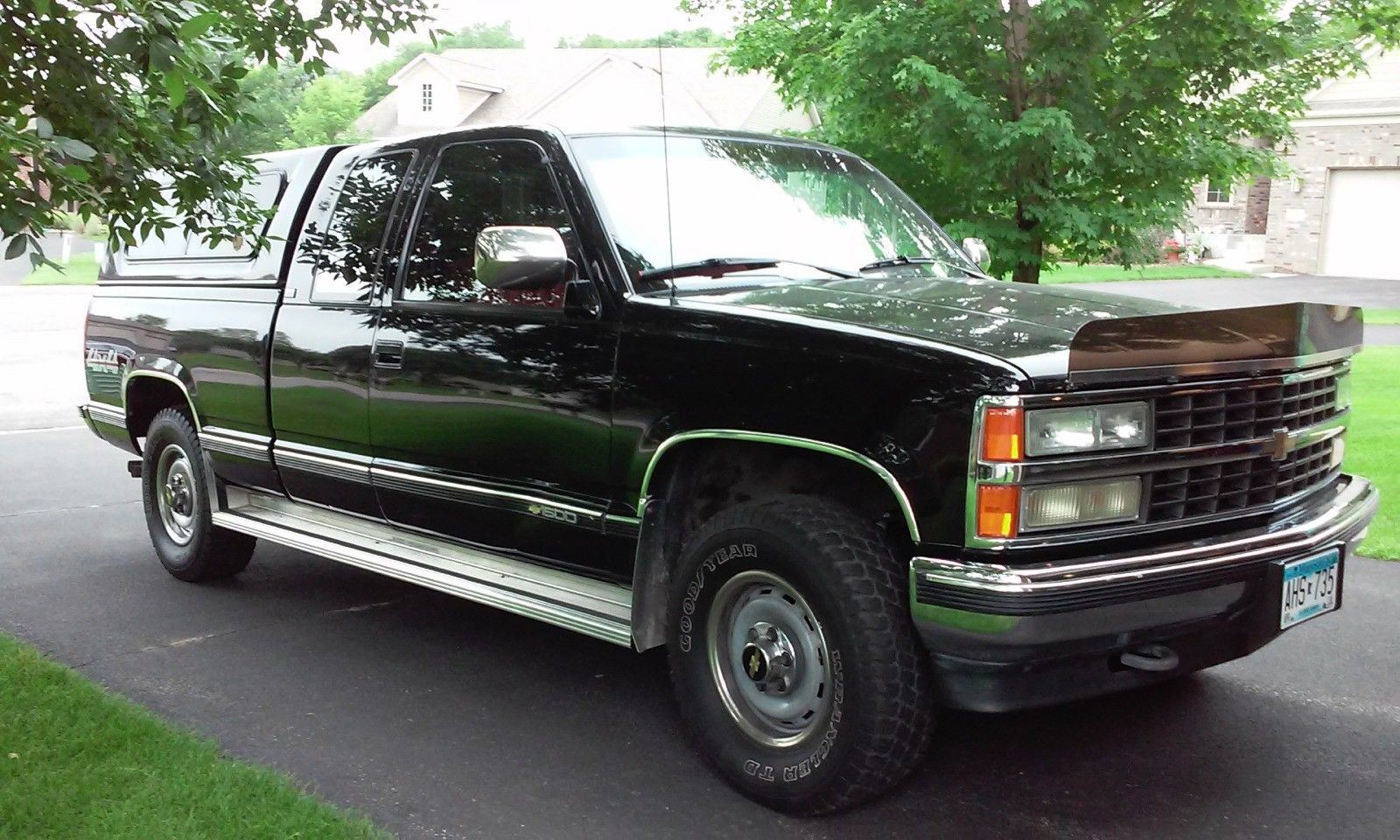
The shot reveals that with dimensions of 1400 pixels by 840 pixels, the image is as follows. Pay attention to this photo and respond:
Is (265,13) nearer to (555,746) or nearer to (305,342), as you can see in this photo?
(305,342)

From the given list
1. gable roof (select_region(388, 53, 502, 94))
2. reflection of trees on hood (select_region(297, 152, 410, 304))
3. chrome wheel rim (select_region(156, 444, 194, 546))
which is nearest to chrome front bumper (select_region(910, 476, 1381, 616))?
reflection of trees on hood (select_region(297, 152, 410, 304))

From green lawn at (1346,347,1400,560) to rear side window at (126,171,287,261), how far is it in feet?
18.8

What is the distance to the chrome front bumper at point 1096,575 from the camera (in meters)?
3.31

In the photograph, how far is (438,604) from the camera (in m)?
6.21

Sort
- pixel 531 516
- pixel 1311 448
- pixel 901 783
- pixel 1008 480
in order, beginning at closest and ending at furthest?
pixel 1008 480, pixel 901 783, pixel 1311 448, pixel 531 516

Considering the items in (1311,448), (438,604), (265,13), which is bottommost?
(438,604)

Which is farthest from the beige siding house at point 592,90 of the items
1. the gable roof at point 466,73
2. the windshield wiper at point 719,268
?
the windshield wiper at point 719,268

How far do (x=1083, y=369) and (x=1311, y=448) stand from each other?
131 centimetres

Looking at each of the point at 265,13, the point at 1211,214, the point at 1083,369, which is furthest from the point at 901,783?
the point at 1211,214

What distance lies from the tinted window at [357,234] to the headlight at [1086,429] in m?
2.93

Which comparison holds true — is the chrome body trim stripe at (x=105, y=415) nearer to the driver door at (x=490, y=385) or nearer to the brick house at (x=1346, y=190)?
the driver door at (x=490, y=385)

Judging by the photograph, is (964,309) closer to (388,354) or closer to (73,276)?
(388,354)

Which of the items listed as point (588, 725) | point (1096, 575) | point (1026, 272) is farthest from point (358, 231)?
point (1026, 272)

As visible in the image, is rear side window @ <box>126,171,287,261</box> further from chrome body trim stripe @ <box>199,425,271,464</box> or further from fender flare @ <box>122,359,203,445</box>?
chrome body trim stripe @ <box>199,425,271,464</box>
